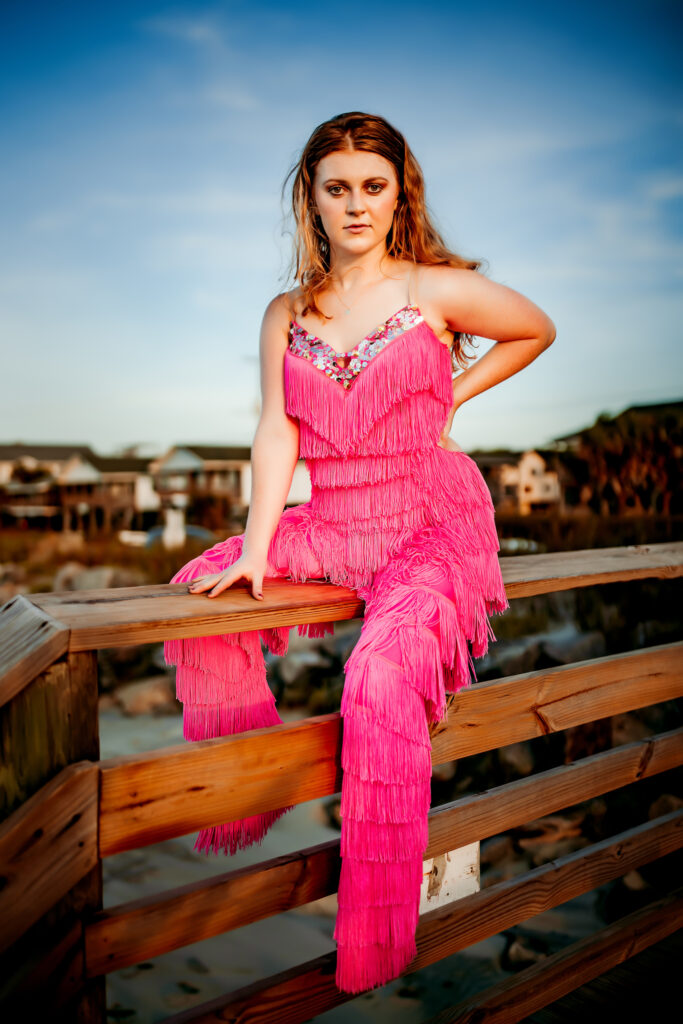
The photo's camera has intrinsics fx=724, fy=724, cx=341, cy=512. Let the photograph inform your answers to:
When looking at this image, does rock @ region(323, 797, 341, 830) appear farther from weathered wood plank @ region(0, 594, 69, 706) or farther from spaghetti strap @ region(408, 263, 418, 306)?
weathered wood plank @ region(0, 594, 69, 706)

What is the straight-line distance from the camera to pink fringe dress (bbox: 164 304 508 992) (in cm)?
132

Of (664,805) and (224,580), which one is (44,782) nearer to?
(224,580)

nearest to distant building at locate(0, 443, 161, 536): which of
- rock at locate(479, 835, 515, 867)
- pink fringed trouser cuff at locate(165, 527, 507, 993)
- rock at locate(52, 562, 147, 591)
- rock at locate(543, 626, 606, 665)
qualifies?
rock at locate(52, 562, 147, 591)

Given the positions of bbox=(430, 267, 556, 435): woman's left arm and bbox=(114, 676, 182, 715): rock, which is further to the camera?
bbox=(114, 676, 182, 715): rock

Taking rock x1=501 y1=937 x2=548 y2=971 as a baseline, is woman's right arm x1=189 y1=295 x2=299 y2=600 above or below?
above

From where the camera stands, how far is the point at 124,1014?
312cm

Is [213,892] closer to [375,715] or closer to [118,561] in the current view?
[375,715]

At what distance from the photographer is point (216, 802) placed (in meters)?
1.28

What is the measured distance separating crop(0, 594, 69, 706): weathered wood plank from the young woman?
353 millimetres

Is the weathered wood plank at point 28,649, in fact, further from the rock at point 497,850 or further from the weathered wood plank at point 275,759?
the rock at point 497,850

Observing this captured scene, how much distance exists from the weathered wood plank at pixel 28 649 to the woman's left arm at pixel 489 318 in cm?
114

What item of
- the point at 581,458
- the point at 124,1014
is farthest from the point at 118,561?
the point at 124,1014

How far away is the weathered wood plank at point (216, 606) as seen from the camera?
3.93 ft

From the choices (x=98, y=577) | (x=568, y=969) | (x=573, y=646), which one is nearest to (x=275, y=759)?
(x=568, y=969)
